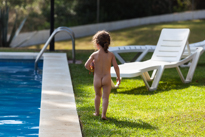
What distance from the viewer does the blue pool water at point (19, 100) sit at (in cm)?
429

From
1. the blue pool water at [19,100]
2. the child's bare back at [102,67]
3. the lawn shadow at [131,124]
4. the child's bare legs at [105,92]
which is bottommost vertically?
the blue pool water at [19,100]

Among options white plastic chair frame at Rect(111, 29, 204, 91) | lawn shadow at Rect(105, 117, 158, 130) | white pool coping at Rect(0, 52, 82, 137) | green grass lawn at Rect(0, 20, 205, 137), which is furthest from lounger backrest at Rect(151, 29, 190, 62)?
lawn shadow at Rect(105, 117, 158, 130)

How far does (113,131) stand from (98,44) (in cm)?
110

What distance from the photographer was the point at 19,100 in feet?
19.1

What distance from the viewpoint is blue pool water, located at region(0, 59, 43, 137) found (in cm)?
429

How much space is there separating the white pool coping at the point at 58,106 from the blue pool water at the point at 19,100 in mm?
239

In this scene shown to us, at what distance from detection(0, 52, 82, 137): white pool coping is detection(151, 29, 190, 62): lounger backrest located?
2189mm

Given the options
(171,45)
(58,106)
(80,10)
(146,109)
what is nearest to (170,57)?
(171,45)

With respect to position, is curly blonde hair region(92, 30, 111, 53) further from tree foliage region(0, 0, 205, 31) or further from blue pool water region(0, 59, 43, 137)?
tree foliage region(0, 0, 205, 31)

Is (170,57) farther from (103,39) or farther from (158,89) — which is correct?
(103,39)

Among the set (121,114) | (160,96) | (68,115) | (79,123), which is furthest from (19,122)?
(160,96)

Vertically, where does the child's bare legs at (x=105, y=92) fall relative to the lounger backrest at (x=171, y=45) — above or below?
above

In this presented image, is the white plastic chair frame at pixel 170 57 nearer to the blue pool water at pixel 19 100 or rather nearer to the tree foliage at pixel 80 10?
the blue pool water at pixel 19 100

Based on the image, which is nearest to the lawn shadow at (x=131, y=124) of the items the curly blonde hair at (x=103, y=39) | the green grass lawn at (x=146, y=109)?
the green grass lawn at (x=146, y=109)
